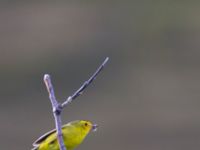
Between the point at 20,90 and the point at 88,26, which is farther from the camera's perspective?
the point at 88,26

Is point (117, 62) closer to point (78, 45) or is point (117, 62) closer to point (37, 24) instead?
point (78, 45)

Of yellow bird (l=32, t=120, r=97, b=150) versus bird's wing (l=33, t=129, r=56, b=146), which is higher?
yellow bird (l=32, t=120, r=97, b=150)

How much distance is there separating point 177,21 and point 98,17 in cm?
137

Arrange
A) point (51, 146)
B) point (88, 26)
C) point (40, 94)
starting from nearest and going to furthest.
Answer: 1. point (51, 146)
2. point (40, 94)
3. point (88, 26)

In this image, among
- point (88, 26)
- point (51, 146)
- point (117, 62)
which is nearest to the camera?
point (51, 146)

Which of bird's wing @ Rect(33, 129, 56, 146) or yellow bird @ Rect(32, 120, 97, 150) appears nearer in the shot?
bird's wing @ Rect(33, 129, 56, 146)

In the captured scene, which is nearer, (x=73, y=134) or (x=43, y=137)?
(x=43, y=137)

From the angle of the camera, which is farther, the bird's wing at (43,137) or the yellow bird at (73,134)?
the yellow bird at (73,134)

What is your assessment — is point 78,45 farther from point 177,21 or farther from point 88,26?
point 177,21

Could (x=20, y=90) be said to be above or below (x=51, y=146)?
above

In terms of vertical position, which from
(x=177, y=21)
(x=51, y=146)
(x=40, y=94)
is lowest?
(x=51, y=146)

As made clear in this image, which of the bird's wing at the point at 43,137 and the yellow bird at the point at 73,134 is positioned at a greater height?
the yellow bird at the point at 73,134

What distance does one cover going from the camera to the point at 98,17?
18828mm

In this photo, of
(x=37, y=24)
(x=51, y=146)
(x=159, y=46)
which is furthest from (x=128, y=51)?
(x=51, y=146)
